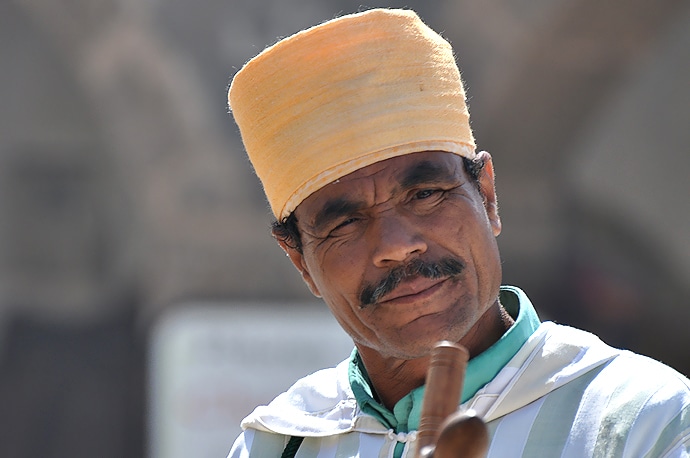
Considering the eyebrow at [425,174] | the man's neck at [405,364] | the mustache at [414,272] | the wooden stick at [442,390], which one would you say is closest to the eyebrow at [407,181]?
the eyebrow at [425,174]

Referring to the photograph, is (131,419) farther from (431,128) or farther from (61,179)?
→ (431,128)

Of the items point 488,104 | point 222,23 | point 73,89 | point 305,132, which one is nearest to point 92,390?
point 73,89

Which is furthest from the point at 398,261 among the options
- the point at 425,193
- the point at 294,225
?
the point at 294,225

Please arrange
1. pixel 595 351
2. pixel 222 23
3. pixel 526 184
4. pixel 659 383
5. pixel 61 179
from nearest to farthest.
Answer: pixel 659 383, pixel 595 351, pixel 222 23, pixel 526 184, pixel 61 179

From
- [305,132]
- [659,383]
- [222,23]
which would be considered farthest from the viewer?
[222,23]

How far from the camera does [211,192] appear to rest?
6875mm

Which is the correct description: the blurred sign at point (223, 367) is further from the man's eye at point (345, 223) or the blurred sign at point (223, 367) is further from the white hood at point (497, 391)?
the man's eye at point (345, 223)

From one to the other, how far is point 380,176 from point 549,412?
537mm

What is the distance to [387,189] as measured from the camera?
2375 mm

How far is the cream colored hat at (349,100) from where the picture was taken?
2.41 m

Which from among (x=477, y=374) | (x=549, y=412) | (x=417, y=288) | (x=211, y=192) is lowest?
(x=549, y=412)

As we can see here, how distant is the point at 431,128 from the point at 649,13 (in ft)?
16.5

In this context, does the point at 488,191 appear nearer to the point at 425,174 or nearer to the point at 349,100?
the point at 425,174

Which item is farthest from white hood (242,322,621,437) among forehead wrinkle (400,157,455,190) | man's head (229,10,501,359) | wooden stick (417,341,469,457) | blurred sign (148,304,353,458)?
blurred sign (148,304,353,458)
